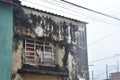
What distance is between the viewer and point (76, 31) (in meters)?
19.8

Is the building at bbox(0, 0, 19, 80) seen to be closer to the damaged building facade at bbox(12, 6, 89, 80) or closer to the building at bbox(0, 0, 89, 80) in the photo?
the building at bbox(0, 0, 89, 80)

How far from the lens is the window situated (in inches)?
673

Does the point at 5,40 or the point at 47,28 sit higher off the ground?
the point at 47,28

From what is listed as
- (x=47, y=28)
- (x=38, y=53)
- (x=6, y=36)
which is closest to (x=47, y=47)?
(x=38, y=53)

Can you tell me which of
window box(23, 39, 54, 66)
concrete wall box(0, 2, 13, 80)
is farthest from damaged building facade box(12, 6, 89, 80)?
concrete wall box(0, 2, 13, 80)

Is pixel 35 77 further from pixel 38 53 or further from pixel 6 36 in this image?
pixel 6 36

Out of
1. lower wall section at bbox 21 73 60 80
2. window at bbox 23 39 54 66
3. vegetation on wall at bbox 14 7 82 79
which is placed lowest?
lower wall section at bbox 21 73 60 80

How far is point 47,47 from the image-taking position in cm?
1819

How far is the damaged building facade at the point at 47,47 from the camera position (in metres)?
16.5

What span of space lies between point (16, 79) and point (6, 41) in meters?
2.17

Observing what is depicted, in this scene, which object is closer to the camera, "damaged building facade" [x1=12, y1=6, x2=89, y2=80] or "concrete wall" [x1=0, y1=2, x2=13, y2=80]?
"concrete wall" [x1=0, y1=2, x2=13, y2=80]

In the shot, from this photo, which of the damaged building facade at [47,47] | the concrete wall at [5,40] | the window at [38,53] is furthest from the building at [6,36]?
the window at [38,53]

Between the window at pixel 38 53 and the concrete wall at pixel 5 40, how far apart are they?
1728 mm

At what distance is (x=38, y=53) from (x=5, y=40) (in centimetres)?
297
